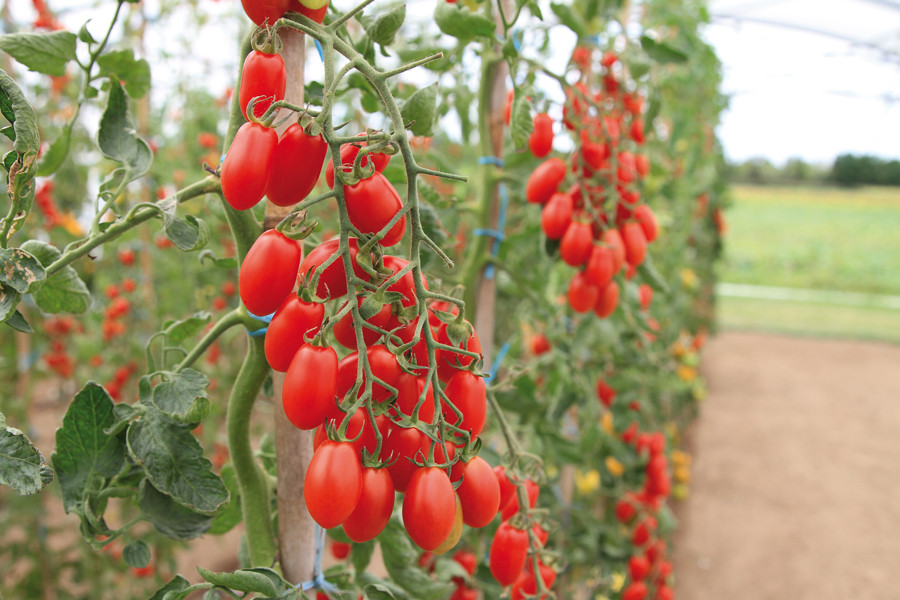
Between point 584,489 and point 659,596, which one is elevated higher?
point 584,489

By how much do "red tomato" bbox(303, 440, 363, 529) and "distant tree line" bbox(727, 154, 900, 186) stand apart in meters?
21.7

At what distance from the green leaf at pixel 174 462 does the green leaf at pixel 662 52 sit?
93 cm

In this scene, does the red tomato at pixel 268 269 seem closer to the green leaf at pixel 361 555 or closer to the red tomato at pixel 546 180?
the green leaf at pixel 361 555

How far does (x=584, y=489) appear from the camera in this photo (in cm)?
212

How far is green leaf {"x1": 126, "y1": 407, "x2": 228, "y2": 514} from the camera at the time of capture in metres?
0.58

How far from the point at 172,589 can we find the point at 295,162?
0.40 metres

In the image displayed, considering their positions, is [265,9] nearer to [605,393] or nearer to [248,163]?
[248,163]

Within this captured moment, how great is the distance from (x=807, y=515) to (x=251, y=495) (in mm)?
3566

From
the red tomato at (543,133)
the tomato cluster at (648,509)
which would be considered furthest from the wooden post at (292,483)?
the tomato cluster at (648,509)

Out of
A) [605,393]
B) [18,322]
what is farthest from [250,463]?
[605,393]

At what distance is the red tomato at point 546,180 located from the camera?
984mm

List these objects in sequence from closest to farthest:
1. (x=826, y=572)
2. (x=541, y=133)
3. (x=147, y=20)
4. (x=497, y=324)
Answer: (x=541, y=133)
(x=147, y=20)
(x=497, y=324)
(x=826, y=572)

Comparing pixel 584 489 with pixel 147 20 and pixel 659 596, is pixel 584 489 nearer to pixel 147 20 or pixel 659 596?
pixel 659 596

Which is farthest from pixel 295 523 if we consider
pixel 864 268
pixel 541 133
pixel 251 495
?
pixel 864 268
